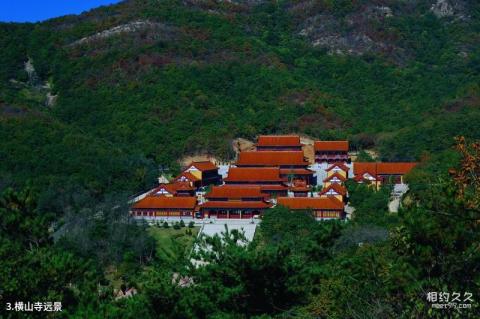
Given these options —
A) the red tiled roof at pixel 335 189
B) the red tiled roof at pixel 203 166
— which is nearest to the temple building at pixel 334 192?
the red tiled roof at pixel 335 189

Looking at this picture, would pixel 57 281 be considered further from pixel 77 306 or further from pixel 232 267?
pixel 232 267

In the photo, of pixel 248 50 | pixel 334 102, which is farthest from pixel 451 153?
pixel 248 50

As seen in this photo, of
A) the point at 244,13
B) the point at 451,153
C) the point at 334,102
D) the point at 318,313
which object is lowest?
the point at 318,313

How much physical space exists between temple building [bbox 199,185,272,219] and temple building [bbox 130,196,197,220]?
651 millimetres

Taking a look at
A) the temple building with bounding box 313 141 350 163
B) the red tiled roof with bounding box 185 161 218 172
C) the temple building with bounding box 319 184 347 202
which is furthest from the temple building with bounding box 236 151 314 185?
the temple building with bounding box 319 184 347 202

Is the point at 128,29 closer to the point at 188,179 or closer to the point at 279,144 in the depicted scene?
the point at 279,144

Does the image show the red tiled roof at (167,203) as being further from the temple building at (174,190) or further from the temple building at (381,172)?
the temple building at (381,172)

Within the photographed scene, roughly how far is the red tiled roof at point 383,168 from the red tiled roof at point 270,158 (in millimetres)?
3167

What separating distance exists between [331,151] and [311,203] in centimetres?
1219

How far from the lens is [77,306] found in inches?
506

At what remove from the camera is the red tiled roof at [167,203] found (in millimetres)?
34781

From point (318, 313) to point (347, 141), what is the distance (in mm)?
34500

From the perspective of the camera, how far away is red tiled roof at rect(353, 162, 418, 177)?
39.9 m

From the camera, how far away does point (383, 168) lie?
132 ft
